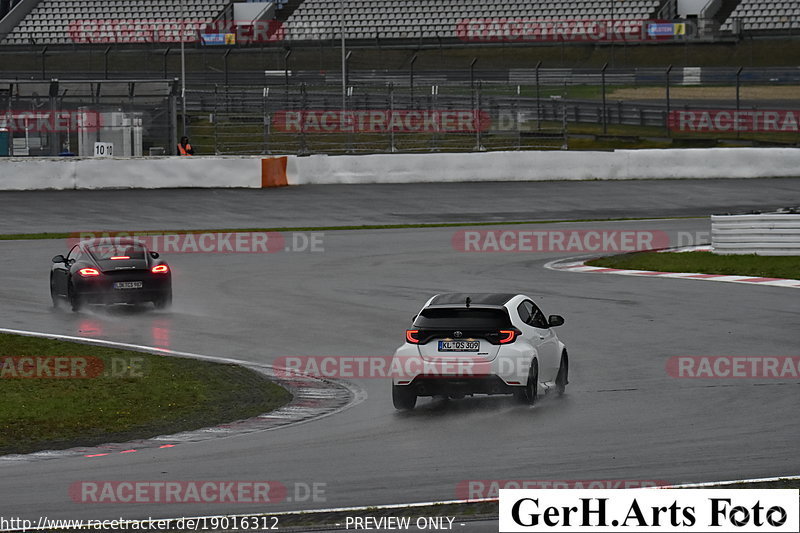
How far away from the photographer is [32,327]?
60.9ft

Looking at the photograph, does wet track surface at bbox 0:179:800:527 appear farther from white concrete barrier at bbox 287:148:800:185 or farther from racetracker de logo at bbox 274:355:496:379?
white concrete barrier at bbox 287:148:800:185

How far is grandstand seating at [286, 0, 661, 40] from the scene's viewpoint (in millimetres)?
58875

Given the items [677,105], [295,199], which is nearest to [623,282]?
[295,199]

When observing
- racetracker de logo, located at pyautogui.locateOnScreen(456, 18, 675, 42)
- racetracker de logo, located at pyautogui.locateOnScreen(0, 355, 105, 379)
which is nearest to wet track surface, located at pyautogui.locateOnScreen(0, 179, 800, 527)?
racetracker de logo, located at pyautogui.locateOnScreen(0, 355, 105, 379)

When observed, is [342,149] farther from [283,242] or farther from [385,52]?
[385,52]

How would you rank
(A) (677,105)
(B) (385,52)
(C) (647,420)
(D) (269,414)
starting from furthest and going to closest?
(B) (385,52)
(A) (677,105)
(D) (269,414)
(C) (647,420)

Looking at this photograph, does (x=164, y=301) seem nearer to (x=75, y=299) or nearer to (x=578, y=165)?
(x=75, y=299)

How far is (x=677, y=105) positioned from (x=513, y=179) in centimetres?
960

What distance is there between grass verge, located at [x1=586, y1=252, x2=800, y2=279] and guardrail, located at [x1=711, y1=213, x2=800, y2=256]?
25 centimetres
